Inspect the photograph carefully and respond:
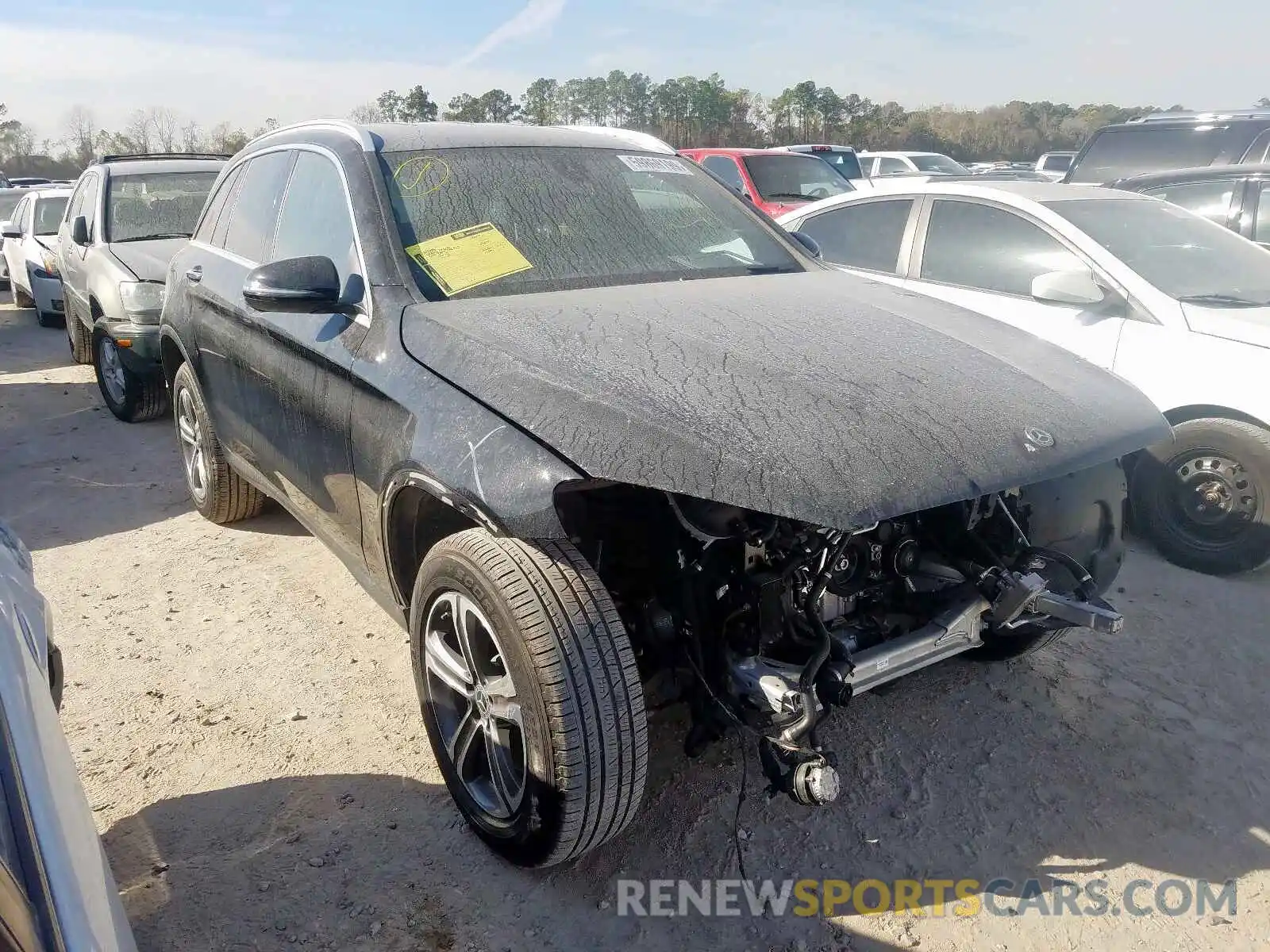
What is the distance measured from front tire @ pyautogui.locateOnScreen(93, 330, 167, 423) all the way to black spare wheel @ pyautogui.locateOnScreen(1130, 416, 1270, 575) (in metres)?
6.03

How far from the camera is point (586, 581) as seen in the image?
2168mm

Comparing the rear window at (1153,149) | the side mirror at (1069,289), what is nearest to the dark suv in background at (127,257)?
the side mirror at (1069,289)

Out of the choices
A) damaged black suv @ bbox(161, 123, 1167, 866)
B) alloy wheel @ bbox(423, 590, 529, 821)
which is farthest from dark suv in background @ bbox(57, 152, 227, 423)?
alloy wheel @ bbox(423, 590, 529, 821)

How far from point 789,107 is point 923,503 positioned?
4236 cm

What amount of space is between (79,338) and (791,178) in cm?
795

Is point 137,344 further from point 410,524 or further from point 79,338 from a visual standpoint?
point 410,524

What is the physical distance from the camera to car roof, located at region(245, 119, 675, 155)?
3.22 m

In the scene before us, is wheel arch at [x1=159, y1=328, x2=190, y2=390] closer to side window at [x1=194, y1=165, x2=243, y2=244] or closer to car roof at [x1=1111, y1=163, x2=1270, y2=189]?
side window at [x1=194, y1=165, x2=243, y2=244]

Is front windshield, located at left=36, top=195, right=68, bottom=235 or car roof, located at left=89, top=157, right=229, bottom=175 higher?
car roof, located at left=89, top=157, right=229, bottom=175

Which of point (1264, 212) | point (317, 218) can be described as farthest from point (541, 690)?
point (1264, 212)

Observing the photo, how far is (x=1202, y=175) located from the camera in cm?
631

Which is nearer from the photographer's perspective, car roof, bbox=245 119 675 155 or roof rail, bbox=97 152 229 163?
car roof, bbox=245 119 675 155

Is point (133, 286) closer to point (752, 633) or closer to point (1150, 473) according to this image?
point (752, 633)

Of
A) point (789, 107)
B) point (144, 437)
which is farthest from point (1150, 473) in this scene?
point (789, 107)
